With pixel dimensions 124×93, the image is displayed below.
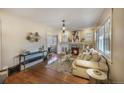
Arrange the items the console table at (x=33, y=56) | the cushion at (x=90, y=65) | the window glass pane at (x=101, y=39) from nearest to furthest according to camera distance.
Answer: the cushion at (x=90, y=65)
the console table at (x=33, y=56)
the window glass pane at (x=101, y=39)

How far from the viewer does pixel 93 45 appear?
2033mm

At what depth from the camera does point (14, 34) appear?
5.46 ft

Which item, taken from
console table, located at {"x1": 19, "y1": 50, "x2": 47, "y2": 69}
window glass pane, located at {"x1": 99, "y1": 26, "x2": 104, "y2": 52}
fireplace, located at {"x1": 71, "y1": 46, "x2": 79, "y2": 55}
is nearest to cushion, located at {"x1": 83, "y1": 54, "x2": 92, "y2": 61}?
fireplace, located at {"x1": 71, "y1": 46, "x2": 79, "y2": 55}

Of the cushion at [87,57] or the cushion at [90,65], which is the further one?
the cushion at [87,57]

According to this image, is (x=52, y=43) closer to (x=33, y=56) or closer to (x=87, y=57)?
(x=33, y=56)

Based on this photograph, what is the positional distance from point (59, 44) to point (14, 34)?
945mm

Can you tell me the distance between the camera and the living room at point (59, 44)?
5.00 feet

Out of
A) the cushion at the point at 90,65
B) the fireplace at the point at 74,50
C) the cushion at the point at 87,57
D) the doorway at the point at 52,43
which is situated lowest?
the cushion at the point at 90,65

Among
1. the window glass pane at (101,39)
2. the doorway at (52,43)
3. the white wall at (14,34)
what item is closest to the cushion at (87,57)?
the window glass pane at (101,39)

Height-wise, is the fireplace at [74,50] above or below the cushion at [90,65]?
above

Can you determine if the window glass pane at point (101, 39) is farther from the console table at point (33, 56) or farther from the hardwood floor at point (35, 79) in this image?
the console table at point (33, 56)

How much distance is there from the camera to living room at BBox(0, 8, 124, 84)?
1523 millimetres
